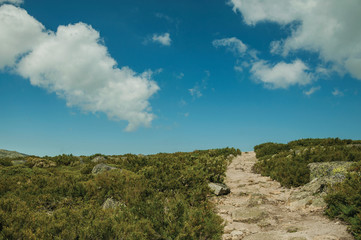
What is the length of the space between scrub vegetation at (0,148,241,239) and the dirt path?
0.83 meters

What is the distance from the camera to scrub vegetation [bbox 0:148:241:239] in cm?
554

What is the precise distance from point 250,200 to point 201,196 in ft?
7.30

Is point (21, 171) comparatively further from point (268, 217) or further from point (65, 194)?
point (268, 217)

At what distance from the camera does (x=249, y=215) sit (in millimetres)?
8094

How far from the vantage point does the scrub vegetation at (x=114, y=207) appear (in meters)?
5.54

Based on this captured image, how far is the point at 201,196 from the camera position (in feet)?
29.6

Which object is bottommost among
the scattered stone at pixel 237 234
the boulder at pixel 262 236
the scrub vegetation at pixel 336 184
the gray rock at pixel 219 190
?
the scattered stone at pixel 237 234

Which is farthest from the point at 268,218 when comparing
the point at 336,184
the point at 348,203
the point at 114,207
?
the point at 114,207

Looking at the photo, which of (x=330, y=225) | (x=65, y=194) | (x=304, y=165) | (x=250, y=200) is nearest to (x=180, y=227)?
(x=330, y=225)

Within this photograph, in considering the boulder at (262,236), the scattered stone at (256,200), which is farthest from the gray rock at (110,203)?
the scattered stone at (256,200)

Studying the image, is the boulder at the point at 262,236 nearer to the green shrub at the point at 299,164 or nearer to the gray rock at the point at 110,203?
the gray rock at the point at 110,203

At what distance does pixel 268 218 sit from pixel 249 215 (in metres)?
0.59

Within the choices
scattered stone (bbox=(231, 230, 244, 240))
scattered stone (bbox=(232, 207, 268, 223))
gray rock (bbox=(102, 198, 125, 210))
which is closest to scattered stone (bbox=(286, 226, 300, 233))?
scattered stone (bbox=(232, 207, 268, 223))

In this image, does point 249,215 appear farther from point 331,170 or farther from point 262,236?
point 331,170
